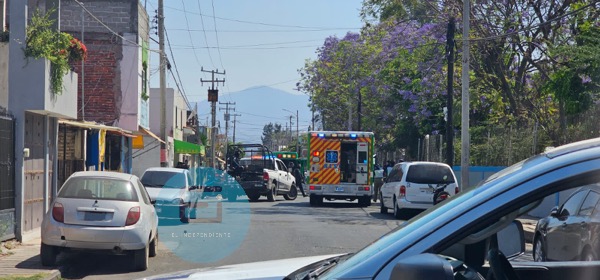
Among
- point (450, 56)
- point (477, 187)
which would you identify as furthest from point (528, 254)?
point (450, 56)

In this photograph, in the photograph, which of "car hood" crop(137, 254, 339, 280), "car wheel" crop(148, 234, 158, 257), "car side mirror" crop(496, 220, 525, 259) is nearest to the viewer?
"car hood" crop(137, 254, 339, 280)

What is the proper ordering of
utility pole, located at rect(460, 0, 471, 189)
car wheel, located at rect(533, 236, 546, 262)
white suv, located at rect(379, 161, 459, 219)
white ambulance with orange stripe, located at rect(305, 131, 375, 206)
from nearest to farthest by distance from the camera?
car wheel, located at rect(533, 236, 546, 262) < white suv, located at rect(379, 161, 459, 219) < utility pole, located at rect(460, 0, 471, 189) < white ambulance with orange stripe, located at rect(305, 131, 375, 206)

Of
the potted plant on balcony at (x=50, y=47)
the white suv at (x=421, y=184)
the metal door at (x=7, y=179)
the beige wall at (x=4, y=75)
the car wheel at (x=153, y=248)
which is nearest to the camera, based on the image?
the car wheel at (x=153, y=248)

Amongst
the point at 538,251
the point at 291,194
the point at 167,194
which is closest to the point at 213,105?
the point at 291,194

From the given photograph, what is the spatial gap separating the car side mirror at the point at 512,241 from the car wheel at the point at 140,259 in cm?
897

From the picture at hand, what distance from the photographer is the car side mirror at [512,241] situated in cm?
394

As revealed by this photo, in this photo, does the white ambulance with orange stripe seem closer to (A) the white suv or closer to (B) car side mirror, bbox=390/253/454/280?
(A) the white suv

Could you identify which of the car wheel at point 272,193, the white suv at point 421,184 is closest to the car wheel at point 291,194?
the car wheel at point 272,193

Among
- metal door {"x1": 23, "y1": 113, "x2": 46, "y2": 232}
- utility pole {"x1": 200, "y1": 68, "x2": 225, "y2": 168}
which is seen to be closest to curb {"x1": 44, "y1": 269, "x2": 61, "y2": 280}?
metal door {"x1": 23, "y1": 113, "x2": 46, "y2": 232}

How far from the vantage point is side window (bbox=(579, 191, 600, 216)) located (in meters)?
3.46

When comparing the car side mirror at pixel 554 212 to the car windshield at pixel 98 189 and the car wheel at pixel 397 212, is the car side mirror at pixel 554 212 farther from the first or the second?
the car wheel at pixel 397 212

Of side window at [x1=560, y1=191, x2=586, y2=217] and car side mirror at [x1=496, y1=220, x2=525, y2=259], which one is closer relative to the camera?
side window at [x1=560, y1=191, x2=586, y2=217]

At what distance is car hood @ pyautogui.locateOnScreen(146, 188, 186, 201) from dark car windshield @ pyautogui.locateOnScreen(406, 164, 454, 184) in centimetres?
642

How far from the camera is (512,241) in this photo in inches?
160
